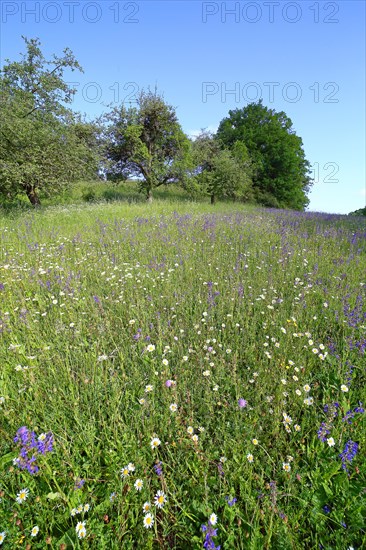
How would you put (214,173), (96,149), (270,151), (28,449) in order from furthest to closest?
(270,151) → (214,173) → (96,149) → (28,449)

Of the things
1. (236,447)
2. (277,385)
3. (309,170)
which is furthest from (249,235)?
(309,170)

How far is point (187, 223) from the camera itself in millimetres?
8492

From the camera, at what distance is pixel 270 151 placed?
32125mm

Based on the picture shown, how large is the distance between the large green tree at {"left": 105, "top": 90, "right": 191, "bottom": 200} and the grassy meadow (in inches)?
596

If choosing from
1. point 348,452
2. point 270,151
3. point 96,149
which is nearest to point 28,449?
point 348,452

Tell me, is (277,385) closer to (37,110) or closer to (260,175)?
(37,110)

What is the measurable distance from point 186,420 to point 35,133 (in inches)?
531

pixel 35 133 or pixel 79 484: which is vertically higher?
pixel 35 133

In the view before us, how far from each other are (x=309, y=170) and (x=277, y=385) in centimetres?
4300

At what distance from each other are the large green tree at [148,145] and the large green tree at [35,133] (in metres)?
3.56

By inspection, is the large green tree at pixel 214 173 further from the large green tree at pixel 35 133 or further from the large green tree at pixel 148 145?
the large green tree at pixel 35 133

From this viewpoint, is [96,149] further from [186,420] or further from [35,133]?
[186,420]

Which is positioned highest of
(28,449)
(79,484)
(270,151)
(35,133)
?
(270,151)

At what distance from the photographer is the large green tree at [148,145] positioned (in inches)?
669
